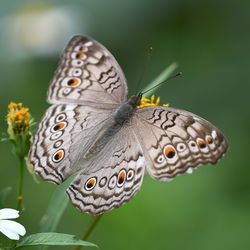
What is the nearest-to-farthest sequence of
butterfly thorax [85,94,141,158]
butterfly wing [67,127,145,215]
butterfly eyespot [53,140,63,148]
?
Answer: butterfly wing [67,127,145,215] < butterfly eyespot [53,140,63,148] < butterfly thorax [85,94,141,158]

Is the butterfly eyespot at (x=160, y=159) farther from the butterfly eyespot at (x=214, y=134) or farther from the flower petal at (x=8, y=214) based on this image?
the flower petal at (x=8, y=214)

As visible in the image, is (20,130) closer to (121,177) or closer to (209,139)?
(121,177)

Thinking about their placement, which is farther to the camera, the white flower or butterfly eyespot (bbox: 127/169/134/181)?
butterfly eyespot (bbox: 127/169/134/181)

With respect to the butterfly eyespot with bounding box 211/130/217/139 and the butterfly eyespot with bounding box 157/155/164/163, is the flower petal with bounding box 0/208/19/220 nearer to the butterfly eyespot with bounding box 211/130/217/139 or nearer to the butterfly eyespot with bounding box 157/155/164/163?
the butterfly eyespot with bounding box 157/155/164/163

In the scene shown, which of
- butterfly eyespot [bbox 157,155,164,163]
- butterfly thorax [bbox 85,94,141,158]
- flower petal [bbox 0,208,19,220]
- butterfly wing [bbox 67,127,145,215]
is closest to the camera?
flower petal [bbox 0,208,19,220]

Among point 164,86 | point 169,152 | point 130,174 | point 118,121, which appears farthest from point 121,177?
point 164,86

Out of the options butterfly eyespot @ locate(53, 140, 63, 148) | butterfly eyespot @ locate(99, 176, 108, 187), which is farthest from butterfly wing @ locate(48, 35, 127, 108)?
butterfly eyespot @ locate(99, 176, 108, 187)
